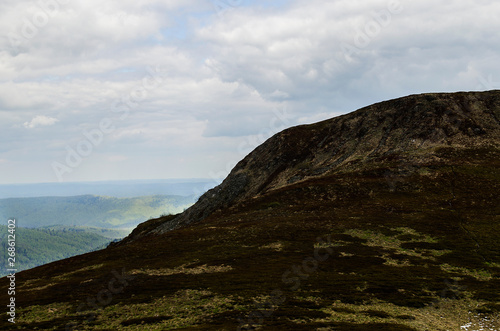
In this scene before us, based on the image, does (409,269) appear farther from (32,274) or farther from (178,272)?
(32,274)

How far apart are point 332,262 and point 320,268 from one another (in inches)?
138

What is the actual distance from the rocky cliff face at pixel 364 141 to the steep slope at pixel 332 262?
4.49 ft

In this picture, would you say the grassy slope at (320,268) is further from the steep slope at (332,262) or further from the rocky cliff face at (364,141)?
the rocky cliff face at (364,141)

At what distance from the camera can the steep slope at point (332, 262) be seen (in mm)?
37312

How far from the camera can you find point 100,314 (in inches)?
1581

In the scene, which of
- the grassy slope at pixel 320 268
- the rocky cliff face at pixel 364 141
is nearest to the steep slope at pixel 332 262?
the grassy slope at pixel 320 268

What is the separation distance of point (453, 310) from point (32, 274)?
73317 mm

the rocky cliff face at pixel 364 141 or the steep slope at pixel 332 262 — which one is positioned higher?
the rocky cliff face at pixel 364 141

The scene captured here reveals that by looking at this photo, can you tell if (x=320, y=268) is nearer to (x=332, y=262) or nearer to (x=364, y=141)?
(x=332, y=262)

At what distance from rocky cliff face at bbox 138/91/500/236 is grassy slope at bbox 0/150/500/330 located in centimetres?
2825

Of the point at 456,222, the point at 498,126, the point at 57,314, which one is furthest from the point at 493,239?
the point at 498,126

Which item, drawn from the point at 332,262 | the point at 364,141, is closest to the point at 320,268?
the point at 332,262

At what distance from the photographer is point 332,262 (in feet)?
178

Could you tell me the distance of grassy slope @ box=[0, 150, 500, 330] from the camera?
37.0m
